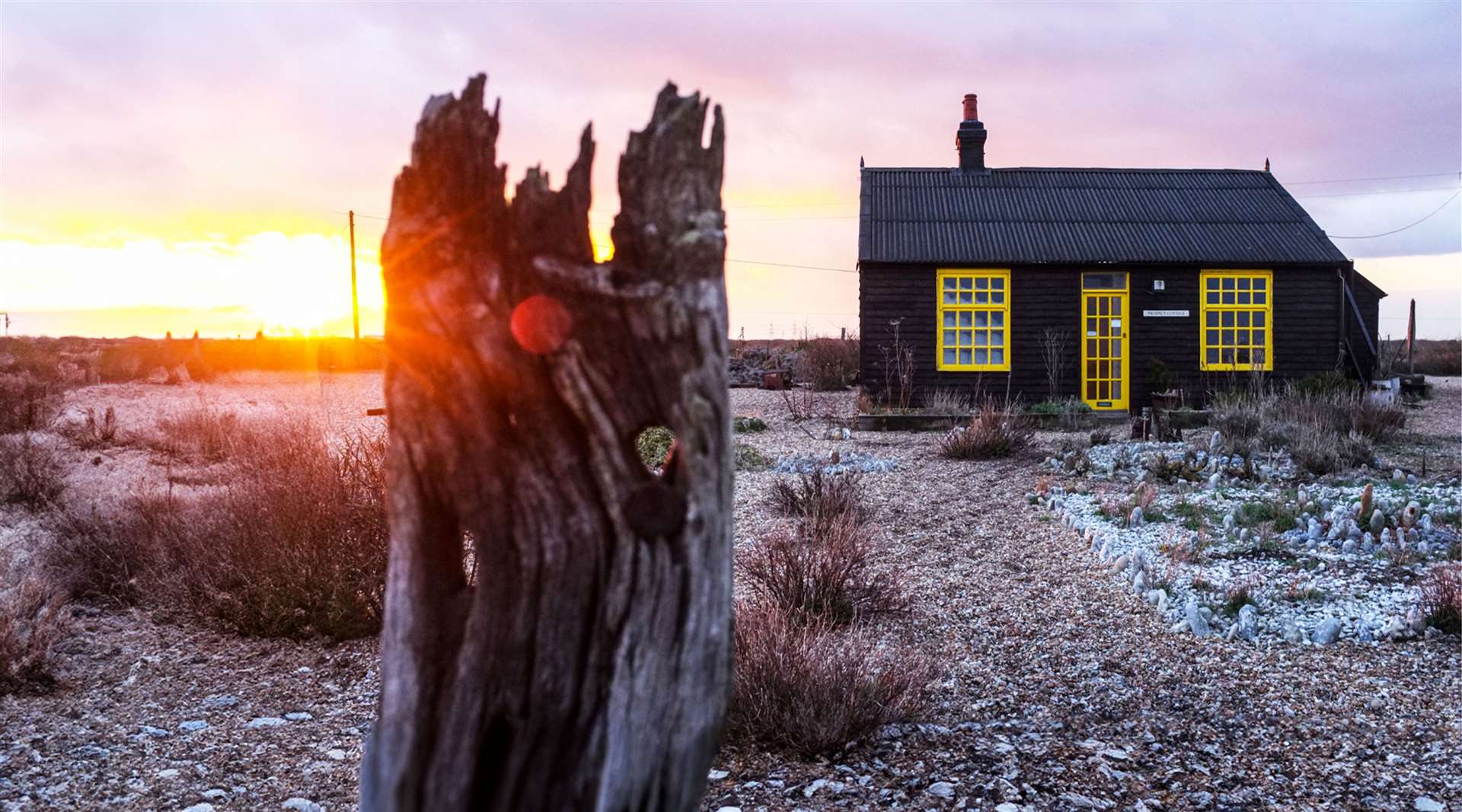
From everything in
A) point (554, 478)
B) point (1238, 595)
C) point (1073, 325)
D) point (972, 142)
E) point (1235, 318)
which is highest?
point (972, 142)

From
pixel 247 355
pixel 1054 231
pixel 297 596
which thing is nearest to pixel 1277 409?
pixel 1054 231

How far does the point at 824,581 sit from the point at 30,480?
21.7 ft

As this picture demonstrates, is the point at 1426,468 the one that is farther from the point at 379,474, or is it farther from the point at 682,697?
the point at 682,697

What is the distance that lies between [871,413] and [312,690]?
12773mm

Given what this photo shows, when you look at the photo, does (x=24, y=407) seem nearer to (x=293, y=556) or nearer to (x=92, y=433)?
(x=92, y=433)

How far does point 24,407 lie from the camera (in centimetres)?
1284

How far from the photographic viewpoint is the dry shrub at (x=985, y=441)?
40.7ft

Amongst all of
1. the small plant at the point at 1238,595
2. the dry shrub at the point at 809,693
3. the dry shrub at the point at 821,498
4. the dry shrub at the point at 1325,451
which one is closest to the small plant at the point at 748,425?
the dry shrub at the point at 821,498

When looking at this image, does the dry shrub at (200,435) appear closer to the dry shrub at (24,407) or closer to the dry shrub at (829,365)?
the dry shrub at (24,407)

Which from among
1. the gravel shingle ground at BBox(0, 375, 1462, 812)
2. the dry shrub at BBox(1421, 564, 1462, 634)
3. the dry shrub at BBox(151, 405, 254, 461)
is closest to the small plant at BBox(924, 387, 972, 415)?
the dry shrub at BBox(151, 405, 254, 461)

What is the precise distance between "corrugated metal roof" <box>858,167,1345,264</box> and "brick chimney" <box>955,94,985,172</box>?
14.0 inches

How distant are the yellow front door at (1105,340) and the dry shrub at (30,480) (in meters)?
15.9

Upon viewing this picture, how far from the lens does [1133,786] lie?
12.5ft

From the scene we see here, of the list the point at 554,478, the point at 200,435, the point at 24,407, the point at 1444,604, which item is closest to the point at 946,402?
the point at 200,435
